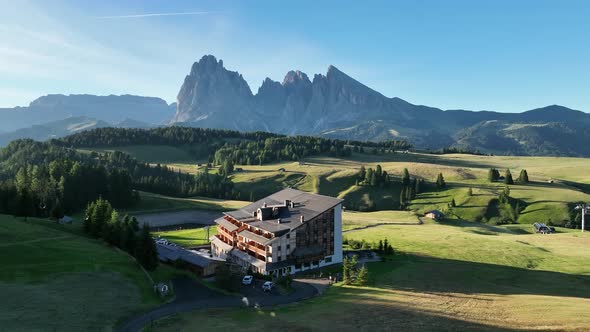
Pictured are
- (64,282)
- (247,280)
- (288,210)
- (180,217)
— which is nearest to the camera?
(64,282)

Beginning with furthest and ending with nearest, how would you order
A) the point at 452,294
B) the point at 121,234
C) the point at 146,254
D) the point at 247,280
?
the point at 121,234, the point at 247,280, the point at 146,254, the point at 452,294

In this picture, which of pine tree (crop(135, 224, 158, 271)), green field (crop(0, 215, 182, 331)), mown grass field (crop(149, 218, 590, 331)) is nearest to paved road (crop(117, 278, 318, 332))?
green field (crop(0, 215, 182, 331))

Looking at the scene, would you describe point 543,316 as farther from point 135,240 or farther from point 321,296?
point 135,240

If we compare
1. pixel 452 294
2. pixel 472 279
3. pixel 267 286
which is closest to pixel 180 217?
pixel 267 286

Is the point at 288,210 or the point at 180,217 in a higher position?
the point at 288,210

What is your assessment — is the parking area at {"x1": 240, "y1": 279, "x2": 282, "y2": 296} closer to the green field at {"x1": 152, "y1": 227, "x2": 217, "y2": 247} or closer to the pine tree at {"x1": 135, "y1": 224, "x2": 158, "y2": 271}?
the pine tree at {"x1": 135, "y1": 224, "x2": 158, "y2": 271}

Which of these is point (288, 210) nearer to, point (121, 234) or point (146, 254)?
point (146, 254)

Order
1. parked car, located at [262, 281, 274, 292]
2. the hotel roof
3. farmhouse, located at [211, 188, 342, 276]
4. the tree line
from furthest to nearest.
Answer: the hotel roof → farmhouse, located at [211, 188, 342, 276] → the tree line → parked car, located at [262, 281, 274, 292]
